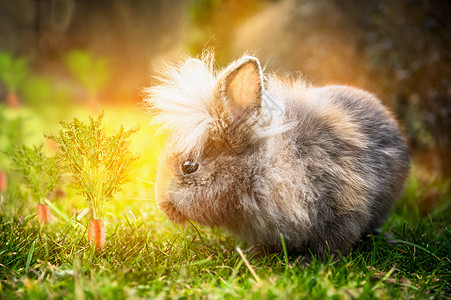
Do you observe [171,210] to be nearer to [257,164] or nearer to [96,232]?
[96,232]

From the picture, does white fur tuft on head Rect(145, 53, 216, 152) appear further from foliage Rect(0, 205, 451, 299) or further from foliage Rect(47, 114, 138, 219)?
foliage Rect(0, 205, 451, 299)

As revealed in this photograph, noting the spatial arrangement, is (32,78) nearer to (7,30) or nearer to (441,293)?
(7,30)

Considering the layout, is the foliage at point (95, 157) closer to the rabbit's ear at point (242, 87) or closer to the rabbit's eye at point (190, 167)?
the rabbit's eye at point (190, 167)

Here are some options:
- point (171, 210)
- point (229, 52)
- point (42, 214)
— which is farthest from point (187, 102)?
point (229, 52)

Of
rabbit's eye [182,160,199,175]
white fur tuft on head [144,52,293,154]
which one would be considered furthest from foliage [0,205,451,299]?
white fur tuft on head [144,52,293,154]

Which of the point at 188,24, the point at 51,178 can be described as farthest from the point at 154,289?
the point at 188,24

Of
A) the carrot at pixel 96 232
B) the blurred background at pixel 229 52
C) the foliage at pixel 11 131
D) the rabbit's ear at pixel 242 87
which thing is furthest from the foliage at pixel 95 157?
the foliage at pixel 11 131
